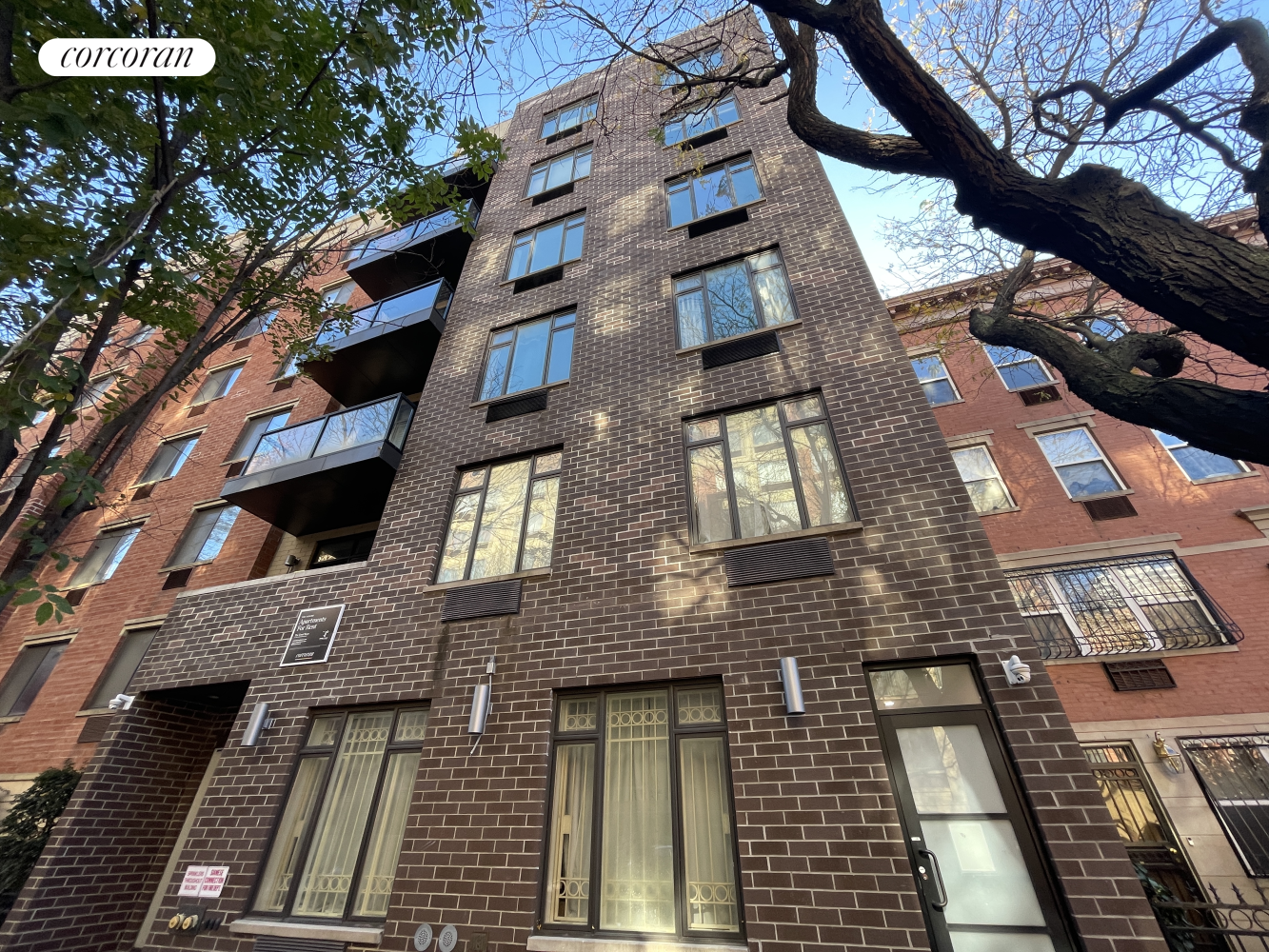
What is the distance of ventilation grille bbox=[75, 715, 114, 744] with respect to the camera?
1053 centimetres

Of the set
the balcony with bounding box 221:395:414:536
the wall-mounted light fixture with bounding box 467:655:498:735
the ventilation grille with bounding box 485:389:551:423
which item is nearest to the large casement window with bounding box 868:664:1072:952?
the wall-mounted light fixture with bounding box 467:655:498:735

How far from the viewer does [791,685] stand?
5293mm

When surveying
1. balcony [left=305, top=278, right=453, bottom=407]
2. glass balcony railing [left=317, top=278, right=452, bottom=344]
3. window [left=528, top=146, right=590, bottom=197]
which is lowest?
balcony [left=305, top=278, right=453, bottom=407]

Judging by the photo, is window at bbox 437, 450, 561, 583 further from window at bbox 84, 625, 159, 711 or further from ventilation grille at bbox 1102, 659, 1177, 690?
ventilation grille at bbox 1102, 659, 1177, 690

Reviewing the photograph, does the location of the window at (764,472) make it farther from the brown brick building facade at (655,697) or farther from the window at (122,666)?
the window at (122,666)

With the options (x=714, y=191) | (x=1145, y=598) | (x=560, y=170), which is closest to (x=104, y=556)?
(x=560, y=170)

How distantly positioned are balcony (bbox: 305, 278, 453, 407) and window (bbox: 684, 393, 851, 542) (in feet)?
23.8

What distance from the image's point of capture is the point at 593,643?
6371 millimetres

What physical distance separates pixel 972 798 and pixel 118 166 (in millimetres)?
10705

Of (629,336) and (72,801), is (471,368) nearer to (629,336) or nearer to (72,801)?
(629,336)

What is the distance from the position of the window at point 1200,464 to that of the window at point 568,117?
52.5ft

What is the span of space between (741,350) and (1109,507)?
9.01m

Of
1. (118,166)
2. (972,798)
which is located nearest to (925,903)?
(972,798)

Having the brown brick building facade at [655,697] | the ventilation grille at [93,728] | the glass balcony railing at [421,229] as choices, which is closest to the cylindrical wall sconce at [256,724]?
the brown brick building facade at [655,697]
